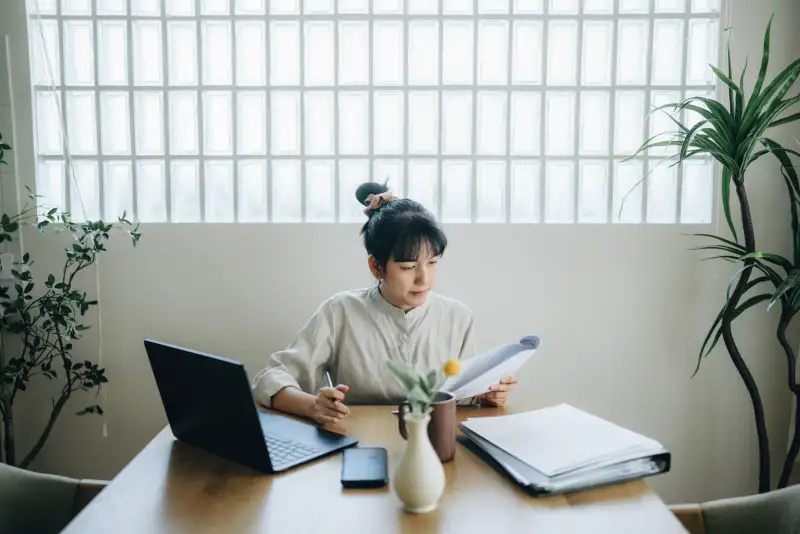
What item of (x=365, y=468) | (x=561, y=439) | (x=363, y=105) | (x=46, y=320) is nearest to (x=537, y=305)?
(x=363, y=105)

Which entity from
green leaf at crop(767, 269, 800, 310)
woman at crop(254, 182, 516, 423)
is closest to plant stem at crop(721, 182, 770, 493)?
green leaf at crop(767, 269, 800, 310)

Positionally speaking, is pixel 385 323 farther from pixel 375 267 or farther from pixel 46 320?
pixel 46 320

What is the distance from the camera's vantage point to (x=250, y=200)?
2.37 meters

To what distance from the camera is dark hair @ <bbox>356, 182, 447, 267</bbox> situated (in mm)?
1664

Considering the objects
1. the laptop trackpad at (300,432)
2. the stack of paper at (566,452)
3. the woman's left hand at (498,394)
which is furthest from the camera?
the woman's left hand at (498,394)

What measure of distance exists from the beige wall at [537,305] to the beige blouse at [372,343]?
1.38 feet

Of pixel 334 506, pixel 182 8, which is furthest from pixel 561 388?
pixel 182 8

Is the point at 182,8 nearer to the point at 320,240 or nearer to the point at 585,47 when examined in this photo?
the point at 320,240

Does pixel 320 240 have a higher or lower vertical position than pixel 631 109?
lower

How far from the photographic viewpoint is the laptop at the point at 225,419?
1.14 meters

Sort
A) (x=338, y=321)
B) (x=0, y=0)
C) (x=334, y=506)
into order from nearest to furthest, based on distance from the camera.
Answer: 1. (x=334, y=506)
2. (x=338, y=321)
3. (x=0, y=0)

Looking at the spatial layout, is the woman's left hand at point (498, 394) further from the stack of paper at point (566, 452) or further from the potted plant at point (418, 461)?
the potted plant at point (418, 461)

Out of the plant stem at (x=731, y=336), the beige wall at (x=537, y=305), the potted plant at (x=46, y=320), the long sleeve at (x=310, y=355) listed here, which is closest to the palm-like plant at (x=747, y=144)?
the plant stem at (x=731, y=336)

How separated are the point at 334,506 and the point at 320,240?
1.33 meters
